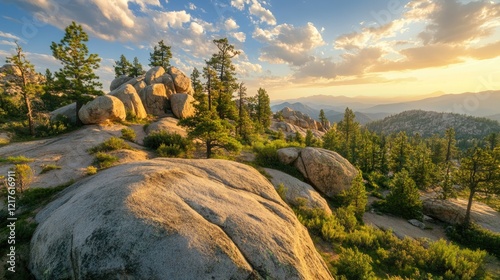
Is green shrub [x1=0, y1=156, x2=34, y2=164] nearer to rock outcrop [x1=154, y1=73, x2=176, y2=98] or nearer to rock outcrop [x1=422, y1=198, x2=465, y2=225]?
rock outcrop [x1=154, y1=73, x2=176, y2=98]

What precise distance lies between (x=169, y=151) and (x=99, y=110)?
45.8 ft

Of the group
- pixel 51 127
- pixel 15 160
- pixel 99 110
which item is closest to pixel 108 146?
pixel 15 160

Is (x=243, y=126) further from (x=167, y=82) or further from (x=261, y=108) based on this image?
(x=261, y=108)

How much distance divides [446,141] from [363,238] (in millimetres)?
63309

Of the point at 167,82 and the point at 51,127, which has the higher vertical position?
the point at 167,82

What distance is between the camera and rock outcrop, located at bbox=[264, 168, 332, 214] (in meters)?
18.7

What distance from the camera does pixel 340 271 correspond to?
10.8m

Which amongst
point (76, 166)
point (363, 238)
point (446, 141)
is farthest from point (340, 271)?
point (446, 141)

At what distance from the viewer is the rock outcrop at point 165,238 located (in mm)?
5430

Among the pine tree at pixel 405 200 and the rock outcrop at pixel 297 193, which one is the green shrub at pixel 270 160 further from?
the pine tree at pixel 405 200

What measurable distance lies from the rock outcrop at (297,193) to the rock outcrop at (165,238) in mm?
9780

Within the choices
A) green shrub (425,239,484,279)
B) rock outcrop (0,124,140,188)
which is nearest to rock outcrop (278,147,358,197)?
green shrub (425,239,484,279)

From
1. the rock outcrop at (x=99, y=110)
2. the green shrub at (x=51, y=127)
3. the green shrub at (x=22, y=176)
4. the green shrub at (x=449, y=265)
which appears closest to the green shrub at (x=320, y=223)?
the green shrub at (x=449, y=265)

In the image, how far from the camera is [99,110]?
27766 mm
